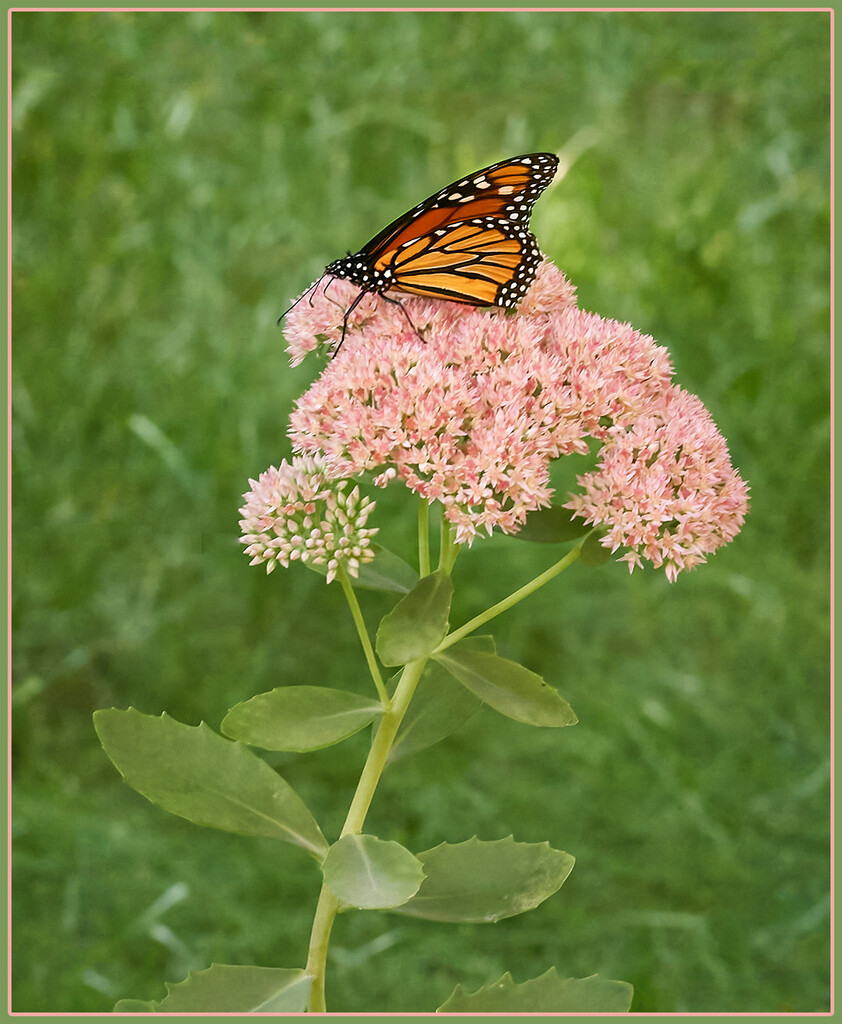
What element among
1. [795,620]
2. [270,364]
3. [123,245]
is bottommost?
[795,620]

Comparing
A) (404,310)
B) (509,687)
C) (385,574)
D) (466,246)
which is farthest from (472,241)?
(509,687)

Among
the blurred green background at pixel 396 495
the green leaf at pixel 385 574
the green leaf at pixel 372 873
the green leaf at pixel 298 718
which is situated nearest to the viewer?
the green leaf at pixel 372 873

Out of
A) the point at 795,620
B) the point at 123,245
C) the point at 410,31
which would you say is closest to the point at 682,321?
the point at 795,620

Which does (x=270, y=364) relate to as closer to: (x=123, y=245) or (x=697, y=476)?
(x=123, y=245)

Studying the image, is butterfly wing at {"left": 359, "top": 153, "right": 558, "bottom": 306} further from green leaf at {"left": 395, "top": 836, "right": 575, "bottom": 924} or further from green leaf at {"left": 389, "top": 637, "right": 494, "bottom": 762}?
green leaf at {"left": 395, "top": 836, "right": 575, "bottom": 924}

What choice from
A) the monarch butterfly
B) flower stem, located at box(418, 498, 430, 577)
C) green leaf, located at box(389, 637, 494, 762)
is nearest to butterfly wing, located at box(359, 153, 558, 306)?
the monarch butterfly

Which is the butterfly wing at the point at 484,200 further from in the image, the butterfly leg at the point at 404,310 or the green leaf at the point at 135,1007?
the green leaf at the point at 135,1007

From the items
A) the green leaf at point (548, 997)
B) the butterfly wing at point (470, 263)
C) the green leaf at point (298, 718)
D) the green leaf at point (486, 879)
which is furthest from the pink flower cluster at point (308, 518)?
the green leaf at point (548, 997)
